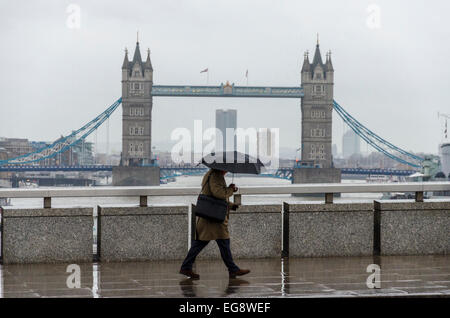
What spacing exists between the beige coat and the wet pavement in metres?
0.29

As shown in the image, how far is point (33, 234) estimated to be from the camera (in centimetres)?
514

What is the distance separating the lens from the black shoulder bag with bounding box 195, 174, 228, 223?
451 cm

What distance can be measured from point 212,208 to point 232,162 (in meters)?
0.33

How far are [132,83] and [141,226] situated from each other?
7234 centimetres

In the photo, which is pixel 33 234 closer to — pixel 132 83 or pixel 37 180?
pixel 37 180

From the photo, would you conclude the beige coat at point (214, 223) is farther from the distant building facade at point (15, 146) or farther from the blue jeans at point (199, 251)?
the distant building facade at point (15, 146)

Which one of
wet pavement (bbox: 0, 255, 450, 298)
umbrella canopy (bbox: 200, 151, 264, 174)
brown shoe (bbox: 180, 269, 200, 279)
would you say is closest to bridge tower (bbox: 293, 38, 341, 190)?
wet pavement (bbox: 0, 255, 450, 298)

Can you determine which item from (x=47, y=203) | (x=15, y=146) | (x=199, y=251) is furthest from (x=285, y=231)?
(x=15, y=146)

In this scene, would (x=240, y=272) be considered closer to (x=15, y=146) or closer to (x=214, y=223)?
(x=214, y=223)

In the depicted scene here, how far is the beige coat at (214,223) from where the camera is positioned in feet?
14.8

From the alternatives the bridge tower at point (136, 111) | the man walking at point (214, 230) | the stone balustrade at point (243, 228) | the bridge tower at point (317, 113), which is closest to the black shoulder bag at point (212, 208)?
the man walking at point (214, 230)

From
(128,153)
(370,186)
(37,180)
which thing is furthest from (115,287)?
(128,153)

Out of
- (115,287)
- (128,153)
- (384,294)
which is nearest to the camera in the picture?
(384,294)

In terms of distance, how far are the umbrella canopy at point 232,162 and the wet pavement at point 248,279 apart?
0.73m
